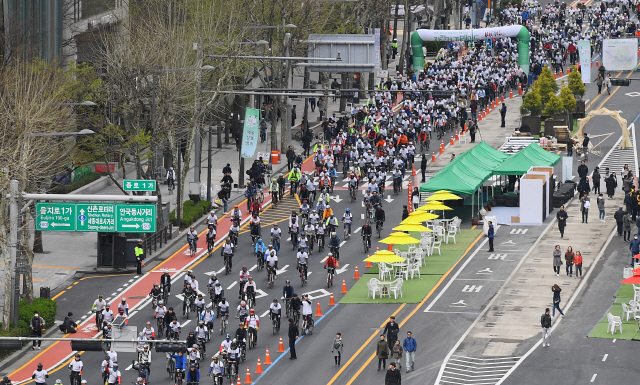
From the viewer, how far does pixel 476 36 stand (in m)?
95.2

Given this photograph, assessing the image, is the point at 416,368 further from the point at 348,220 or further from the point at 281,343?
the point at 348,220

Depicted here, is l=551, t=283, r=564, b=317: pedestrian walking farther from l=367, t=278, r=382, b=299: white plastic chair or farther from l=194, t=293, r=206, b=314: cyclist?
l=194, t=293, r=206, b=314: cyclist

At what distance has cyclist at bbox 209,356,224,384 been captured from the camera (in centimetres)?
Answer: 4397

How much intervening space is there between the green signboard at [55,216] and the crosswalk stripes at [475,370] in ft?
50.0

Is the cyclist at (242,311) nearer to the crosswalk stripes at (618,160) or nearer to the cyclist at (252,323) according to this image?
the cyclist at (252,323)

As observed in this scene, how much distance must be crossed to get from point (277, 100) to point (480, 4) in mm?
55695

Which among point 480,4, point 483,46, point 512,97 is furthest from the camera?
point 480,4

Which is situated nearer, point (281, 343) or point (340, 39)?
point (281, 343)

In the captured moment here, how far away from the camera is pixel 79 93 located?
6475 cm

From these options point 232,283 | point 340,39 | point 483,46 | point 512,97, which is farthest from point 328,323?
point 483,46

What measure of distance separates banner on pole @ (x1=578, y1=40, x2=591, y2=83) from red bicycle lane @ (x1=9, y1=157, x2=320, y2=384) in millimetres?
32181

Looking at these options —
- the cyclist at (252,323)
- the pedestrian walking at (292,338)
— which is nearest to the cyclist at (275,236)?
the cyclist at (252,323)

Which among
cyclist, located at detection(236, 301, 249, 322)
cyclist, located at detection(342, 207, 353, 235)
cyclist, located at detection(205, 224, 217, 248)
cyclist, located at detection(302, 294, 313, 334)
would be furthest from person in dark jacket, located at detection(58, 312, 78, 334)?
cyclist, located at detection(342, 207, 353, 235)

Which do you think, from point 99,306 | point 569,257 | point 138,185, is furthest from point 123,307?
point 569,257
